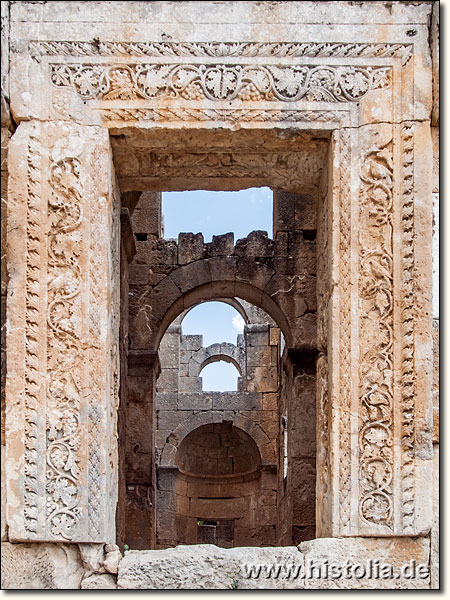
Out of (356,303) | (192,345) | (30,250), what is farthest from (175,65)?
(192,345)

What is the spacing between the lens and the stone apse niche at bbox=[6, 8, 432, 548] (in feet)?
15.8

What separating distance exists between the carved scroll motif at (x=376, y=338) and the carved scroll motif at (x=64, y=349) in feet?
5.06

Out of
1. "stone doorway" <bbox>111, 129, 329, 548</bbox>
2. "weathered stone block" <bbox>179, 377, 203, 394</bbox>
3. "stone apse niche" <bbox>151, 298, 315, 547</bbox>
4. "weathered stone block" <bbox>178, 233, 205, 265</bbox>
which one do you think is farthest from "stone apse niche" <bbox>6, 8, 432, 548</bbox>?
"weathered stone block" <bbox>179, 377, 203, 394</bbox>

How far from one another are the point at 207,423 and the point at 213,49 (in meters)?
11.4

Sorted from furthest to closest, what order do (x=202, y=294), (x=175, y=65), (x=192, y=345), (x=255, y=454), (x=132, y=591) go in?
(x=192, y=345)
(x=255, y=454)
(x=202, y=294)
(x=175, y=65)
(x=132, y=591)

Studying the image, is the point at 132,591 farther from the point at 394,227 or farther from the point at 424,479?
the point at 394,227

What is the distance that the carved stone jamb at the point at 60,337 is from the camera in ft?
15.6

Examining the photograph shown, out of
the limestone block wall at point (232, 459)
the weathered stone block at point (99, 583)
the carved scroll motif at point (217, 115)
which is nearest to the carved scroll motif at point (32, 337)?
the weathered stone block at point (99, 583)

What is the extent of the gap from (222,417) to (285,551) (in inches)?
432

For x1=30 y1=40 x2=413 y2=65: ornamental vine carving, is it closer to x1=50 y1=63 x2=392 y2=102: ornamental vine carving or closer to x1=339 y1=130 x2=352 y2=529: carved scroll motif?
x1=50 y1=63 x2=392 y2=102: ornamental vine carving

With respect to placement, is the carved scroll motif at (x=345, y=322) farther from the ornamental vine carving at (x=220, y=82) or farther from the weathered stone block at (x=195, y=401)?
the weathered stone block at (x=195, y=401)

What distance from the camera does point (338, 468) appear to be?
4.86 m

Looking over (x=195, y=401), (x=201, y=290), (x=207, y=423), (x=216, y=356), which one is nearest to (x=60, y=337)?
(x=201, y=290)

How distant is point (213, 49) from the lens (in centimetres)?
509
